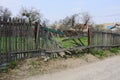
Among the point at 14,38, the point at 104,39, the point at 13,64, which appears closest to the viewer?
the point at 13,64

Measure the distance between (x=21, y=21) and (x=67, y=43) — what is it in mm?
6210

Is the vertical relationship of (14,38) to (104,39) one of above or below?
above

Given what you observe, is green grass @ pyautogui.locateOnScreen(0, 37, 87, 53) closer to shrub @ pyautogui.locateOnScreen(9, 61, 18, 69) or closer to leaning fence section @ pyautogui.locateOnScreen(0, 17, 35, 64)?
leaning fence section @ pyautogui.locateOnScreen(0, 17, 35, 64)

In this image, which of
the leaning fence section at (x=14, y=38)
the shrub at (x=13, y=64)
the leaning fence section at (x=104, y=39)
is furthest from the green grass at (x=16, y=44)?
the leaning fence section at (x=104, y=39)

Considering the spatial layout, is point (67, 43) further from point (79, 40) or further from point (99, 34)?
point (99, 34)

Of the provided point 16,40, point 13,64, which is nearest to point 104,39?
point 16,40

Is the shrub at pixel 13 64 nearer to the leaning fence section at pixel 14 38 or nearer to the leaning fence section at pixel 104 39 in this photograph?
the leaning fence section at pixel 14 38

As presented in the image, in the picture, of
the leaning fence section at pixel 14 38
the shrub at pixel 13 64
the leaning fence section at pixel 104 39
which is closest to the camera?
the leaning fence section at pixel 14 38

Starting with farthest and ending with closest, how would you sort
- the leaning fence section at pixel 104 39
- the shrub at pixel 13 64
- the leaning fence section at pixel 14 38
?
the leaning fence section at pixel 104 39
the shrub at pixel 13 64
the leaning fence section at pixel 14 38

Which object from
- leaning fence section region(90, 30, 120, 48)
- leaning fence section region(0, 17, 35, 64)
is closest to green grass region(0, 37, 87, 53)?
leaning fence section region(0, 17, 35, 64)

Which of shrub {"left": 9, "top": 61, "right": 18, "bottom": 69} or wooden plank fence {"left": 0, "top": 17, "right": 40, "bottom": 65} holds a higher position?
wooden plank fence {"left": 0, "top": 17, "right": 40, "bottom": 65}

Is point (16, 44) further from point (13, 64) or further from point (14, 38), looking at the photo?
point (13, 64)

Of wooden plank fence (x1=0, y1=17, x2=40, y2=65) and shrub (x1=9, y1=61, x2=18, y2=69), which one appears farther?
shrub (x1=9, y1=61, x2=18, y2=69)

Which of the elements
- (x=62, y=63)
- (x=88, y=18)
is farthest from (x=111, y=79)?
(x=88, y=18)
